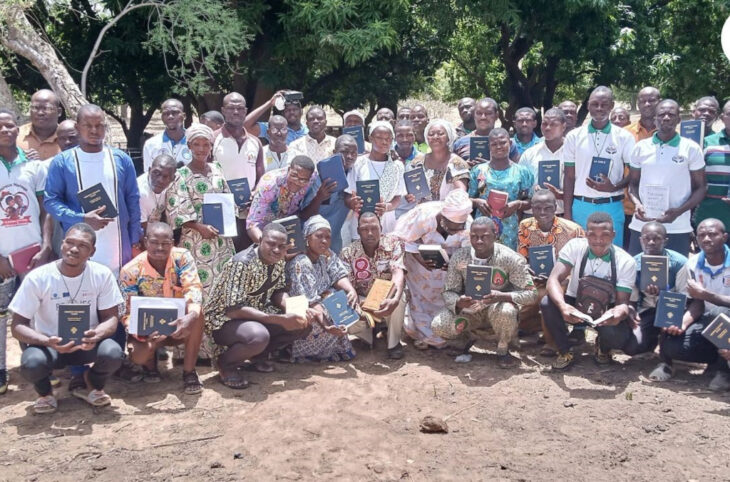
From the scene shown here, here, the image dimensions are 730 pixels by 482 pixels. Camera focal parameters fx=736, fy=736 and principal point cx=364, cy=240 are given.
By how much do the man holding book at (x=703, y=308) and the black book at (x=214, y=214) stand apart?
11.7 feet

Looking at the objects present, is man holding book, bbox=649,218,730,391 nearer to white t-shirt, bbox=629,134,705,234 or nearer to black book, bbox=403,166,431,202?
white t-shirt, bbox=629,134,705,234

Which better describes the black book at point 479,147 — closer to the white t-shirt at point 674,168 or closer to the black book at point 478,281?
the white t-shirt at point 674,168

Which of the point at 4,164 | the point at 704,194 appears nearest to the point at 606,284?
the point at 704,194

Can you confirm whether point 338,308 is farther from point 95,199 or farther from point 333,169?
point 95,199

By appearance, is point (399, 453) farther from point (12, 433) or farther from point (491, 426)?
point (12, 433)

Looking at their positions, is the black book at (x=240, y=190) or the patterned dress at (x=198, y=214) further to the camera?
the black book at (x=240, y=190)

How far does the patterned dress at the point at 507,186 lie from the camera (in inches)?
260

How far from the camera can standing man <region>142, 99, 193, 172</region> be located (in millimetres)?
6629

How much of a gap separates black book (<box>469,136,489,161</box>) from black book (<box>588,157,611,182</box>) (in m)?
1.05

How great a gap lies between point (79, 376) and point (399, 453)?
8.21ft

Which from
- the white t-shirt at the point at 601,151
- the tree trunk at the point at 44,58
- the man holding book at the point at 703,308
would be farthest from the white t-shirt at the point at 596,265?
the tree trunk at the point at 44,58

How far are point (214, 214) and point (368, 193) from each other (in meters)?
1.37

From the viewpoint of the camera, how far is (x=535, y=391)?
5.51 m

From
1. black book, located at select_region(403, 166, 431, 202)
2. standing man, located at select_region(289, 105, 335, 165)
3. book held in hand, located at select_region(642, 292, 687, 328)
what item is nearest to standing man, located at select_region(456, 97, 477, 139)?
standing man, located at select_region(289, 105, 335, 165)
